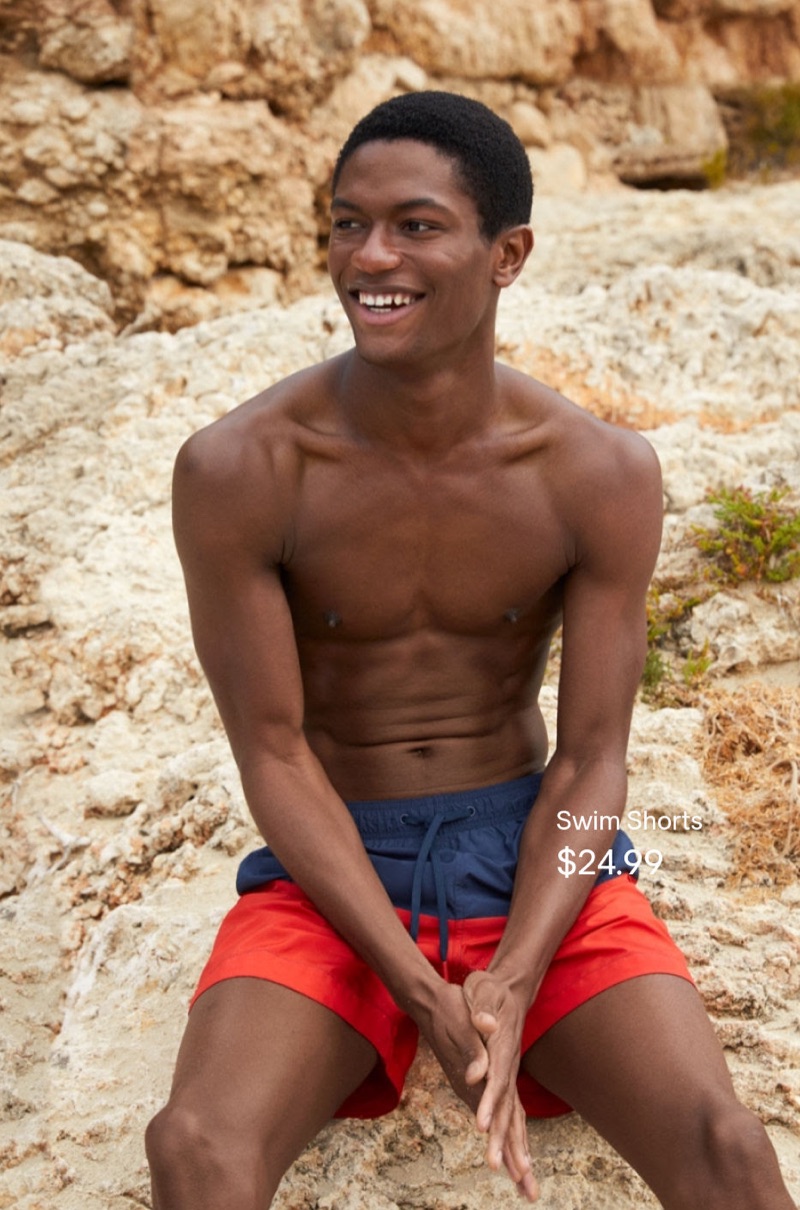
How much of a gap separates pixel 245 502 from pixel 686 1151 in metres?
1.20

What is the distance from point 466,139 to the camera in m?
2.23

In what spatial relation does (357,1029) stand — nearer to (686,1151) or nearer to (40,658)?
(686,1151)

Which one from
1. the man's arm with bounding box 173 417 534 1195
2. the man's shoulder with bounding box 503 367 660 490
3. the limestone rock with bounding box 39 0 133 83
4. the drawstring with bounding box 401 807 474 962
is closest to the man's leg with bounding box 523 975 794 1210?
the drawstring with bounding box 401 807 474 962

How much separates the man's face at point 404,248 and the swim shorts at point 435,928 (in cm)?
82

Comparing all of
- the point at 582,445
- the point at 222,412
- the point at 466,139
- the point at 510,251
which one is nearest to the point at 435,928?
the point at 582,445

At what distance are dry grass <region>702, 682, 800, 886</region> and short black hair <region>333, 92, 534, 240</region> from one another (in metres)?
1.44

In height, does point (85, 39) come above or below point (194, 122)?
above

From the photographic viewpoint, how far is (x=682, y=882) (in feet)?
9.48

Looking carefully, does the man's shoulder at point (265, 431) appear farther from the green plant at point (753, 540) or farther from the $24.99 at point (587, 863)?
the green plant at point (753, 540)

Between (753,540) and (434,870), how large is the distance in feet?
Answer: 5.99

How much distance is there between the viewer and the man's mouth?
2209 mm

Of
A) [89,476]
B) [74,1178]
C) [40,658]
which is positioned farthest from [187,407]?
[74,1178]

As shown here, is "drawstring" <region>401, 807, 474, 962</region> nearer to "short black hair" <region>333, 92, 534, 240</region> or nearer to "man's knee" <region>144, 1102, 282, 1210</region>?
"man's knee" <region>144, 1102, 282, 1210</region>

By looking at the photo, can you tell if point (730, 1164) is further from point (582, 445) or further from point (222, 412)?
point (222, 412)
